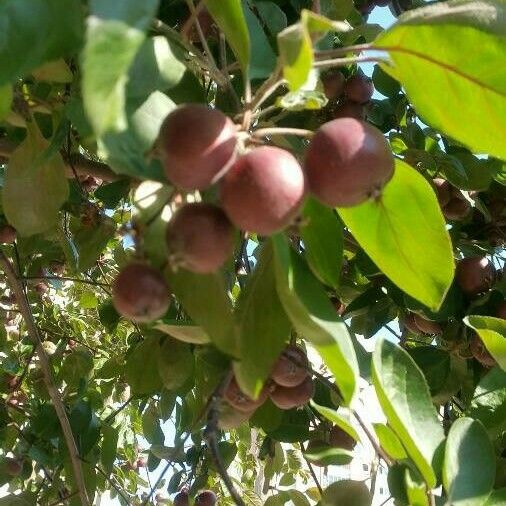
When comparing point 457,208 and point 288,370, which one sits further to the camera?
point 457,208

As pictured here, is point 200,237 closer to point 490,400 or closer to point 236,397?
point 236,397

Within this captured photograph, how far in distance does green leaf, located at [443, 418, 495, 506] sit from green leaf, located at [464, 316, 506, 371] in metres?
0.14

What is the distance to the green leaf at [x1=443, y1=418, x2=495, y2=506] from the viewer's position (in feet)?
3.61


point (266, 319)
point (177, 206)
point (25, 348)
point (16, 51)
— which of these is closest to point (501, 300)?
point (266, 319)

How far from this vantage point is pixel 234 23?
0.93 meters

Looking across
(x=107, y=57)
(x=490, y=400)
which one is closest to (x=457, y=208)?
(x=490, y=400)

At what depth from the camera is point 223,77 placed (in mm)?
1016

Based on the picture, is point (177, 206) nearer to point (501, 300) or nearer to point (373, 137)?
point (373, 137)

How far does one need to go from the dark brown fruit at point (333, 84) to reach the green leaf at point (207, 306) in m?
0.88

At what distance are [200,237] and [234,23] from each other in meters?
0.31

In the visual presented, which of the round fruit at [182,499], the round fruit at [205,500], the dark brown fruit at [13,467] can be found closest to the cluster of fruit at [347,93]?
the round fruit at [205,500]

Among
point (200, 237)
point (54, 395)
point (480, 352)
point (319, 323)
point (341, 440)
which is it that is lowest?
point (54, 395)

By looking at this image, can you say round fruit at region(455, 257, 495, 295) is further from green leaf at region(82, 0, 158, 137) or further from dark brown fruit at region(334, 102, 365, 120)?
green leaf at region(82, 0, 158, 137)

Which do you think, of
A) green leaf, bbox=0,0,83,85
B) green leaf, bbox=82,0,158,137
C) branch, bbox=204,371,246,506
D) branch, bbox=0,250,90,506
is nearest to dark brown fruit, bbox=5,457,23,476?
branch, bbox=0,250,90,506
